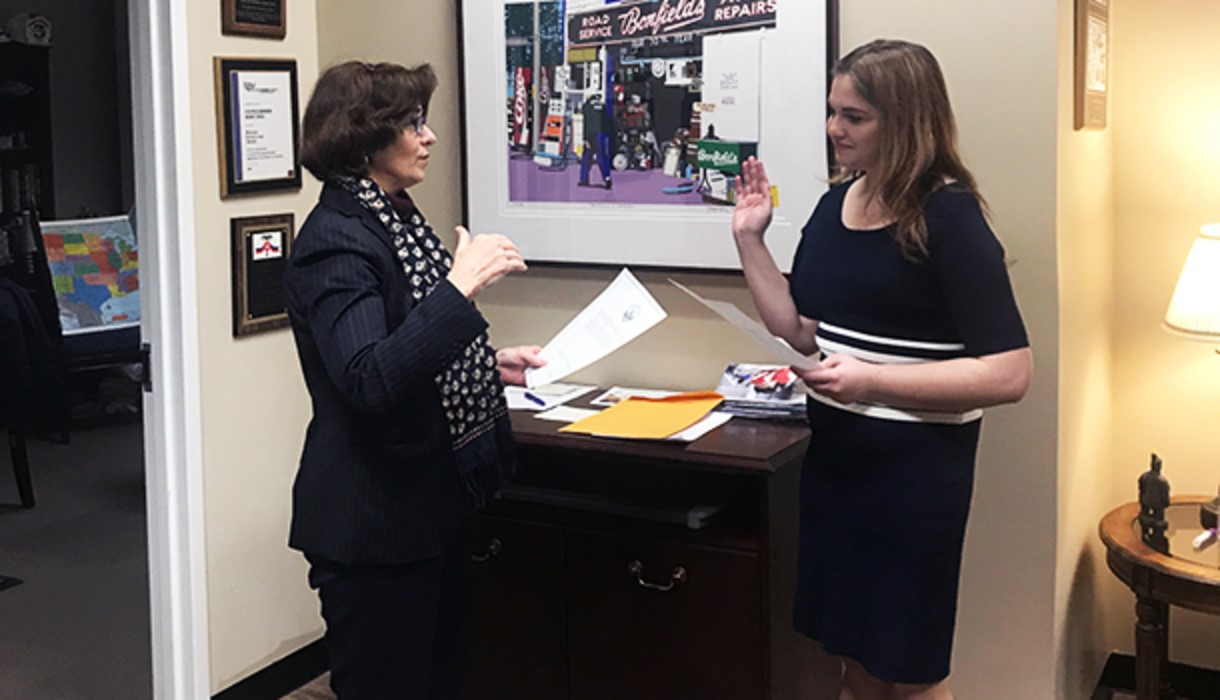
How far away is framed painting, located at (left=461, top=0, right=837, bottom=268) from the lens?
266 cm

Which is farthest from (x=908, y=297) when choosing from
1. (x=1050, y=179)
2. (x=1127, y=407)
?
(x=1127, y=407)

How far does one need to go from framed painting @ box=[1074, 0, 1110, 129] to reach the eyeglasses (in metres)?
1.31

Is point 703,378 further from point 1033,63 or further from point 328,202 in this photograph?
point 328,202

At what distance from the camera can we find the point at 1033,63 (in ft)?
7.99

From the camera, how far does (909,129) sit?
1976 mm

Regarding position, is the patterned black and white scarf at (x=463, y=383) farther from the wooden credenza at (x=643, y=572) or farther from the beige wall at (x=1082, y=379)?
the beige wall at (x=1082, y=379)

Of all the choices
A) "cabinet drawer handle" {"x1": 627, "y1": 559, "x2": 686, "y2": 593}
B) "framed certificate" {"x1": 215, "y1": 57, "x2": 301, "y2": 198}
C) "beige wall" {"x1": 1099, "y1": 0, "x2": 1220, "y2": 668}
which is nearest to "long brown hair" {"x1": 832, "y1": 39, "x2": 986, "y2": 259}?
"cabinet drawer handle" {"x1": 627, "y1": 559, "x2": 686, "y2": 593}

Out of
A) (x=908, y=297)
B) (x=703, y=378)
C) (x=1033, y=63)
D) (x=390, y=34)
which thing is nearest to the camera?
(x=908, y=297)

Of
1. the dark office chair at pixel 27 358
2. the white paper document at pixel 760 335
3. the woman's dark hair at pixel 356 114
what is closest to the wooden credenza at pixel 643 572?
the white paper document at pixel 760 335

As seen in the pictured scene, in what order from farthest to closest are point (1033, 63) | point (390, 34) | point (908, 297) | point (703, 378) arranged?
point (390, 34)
point (703, 378)
point (1033, 63)
point (908, 297)

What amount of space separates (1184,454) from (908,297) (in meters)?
1.33

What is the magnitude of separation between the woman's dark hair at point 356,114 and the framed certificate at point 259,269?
1.05 metres

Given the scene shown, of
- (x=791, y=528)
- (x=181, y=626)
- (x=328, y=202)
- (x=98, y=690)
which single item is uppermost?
(x=328, y=202)

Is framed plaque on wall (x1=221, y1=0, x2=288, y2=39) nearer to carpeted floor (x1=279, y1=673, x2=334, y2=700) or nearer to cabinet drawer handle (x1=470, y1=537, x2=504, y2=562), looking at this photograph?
cabinet drawer handle (x1=470, y1=537, x2=504, y2=562)
